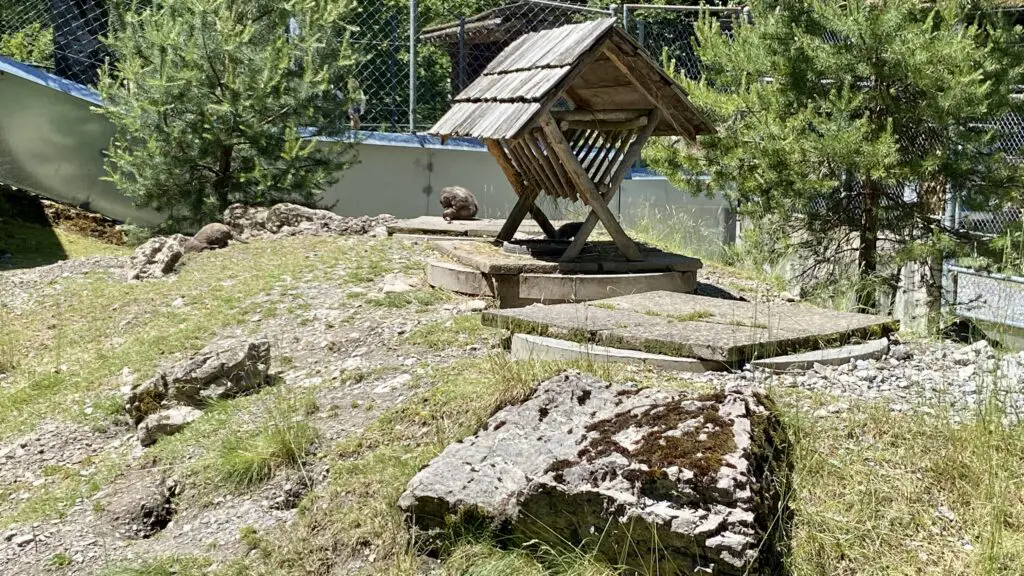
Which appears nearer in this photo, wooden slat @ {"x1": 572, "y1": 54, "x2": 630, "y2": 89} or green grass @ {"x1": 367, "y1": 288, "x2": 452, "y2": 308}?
green grass @ {"x1": 367, "y1": 288, "x2": 452, "y2": 308}

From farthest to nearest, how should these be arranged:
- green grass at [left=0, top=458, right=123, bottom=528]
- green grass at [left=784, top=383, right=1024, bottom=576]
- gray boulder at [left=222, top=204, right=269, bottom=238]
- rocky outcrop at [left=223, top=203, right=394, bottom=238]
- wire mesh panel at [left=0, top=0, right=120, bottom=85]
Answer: wire mesh panel at [left=0, top=0, right=120, bottom=85] → gray boulder at [left=222, top=204, right=269, bottom=238] → rocky outcrop at [left=223, top=203, right=394, bottom=238] → green grass at [left=0, top=458, right=123, bottom=528] → green grass at [left=784, top=383, right=1024, bottom=576]

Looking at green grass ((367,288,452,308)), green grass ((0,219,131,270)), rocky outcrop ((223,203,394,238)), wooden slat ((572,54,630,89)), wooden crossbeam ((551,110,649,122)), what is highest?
wooden slat ((572,54,630,89))

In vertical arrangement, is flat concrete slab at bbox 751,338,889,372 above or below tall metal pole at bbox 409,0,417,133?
below

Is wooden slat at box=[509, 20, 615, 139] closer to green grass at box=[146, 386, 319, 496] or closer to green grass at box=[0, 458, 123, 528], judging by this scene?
green grass at box=[146, 386, 319, 496]

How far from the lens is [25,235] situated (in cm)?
1162

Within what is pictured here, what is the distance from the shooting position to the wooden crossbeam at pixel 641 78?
6.63 metres

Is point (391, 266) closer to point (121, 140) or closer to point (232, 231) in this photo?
point (232, 231)

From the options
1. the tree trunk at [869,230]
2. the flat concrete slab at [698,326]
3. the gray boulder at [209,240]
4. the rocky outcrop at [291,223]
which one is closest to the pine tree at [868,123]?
the tree trunk at [869,230]

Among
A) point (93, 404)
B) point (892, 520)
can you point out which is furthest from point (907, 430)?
point (93, 404)

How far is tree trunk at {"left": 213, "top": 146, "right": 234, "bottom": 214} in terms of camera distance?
11.4m

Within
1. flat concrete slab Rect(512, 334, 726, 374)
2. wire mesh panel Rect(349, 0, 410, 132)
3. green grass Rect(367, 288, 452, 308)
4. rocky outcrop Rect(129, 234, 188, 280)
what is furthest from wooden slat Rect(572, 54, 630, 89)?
wire mesh panel Rect(349, 0, 410, 132)

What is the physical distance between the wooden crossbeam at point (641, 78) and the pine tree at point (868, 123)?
5.98ft

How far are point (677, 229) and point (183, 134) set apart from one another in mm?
5296

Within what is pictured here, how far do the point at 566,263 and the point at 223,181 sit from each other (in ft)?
18.8
